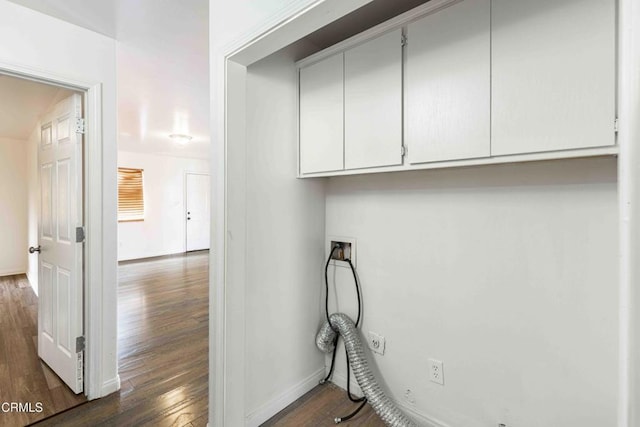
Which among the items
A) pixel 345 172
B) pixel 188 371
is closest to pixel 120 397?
pixel 188 371

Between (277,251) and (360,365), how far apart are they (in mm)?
857

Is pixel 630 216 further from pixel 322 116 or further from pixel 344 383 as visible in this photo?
pixel 344 383

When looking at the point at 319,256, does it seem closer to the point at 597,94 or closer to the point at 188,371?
the point at 188,371

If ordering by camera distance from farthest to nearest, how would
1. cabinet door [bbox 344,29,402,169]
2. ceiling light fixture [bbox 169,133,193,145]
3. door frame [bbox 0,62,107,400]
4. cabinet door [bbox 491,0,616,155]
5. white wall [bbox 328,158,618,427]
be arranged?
ceiling light fixture [bbox 169,133,193,145] < door frame [bbox 0,62,107,400] < cabinet door [bbox 344,29,402,169] < white wall [bbox 328,158,618,427] < cabinet door [bbox 491,0,616,155]

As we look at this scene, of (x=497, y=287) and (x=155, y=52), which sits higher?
(x=155, y=52)

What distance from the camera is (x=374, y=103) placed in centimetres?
155

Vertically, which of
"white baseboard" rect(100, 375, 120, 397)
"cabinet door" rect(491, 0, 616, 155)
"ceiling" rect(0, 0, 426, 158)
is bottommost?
"white baseboard" rect(100, 375, 120, 397)

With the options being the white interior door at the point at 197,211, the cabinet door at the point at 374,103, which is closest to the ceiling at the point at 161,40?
the cabinet door at the point at 374,103

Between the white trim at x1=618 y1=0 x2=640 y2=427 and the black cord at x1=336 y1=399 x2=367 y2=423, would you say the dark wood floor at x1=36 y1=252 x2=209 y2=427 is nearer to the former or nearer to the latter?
the black cord at x1=336 y1=399 x2=367 y2=423

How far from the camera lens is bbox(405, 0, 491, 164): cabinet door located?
1207 mm

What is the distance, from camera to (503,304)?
1.41m

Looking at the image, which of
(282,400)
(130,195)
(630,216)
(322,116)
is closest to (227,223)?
(322,116)

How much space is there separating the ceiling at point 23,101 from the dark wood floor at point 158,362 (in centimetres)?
215

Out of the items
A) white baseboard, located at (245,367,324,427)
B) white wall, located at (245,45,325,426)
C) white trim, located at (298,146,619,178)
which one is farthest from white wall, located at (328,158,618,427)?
white baseboard, located at (245,367,324,427)
